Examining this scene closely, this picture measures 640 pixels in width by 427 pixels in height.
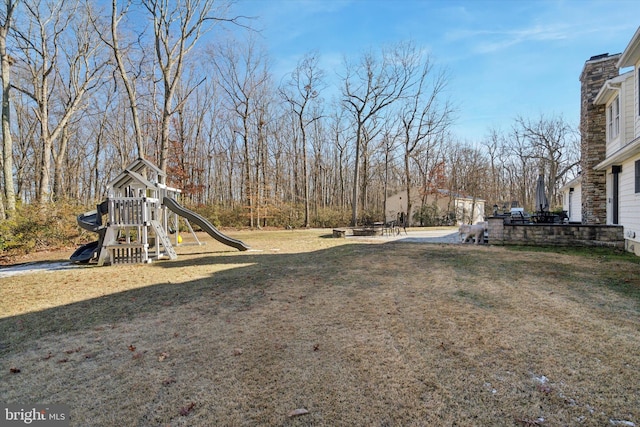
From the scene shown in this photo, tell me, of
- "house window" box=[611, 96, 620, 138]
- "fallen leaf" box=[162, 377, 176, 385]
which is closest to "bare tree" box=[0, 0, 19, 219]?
"fallen leaf" box=[162, 377, 176, 385]

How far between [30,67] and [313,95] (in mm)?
16689

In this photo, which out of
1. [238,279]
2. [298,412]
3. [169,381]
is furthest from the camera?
[238,279]

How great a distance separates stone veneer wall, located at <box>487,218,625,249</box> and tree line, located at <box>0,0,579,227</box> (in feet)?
42.0

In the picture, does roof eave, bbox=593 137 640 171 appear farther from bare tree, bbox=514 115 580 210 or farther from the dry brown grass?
bare tree, bbox=514 115 580 210

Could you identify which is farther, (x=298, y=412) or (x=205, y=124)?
(x=205, y=124)

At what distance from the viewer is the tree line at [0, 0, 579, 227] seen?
51.2ft

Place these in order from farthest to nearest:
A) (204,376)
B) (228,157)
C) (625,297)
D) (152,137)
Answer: (228,157) → (152,137) → (625,297) → (204,376)

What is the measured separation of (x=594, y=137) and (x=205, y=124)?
1052 inches

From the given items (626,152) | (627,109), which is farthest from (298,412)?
(627,109)

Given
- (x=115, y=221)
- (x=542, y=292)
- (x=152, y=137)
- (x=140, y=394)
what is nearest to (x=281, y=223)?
(x=152, y=137)

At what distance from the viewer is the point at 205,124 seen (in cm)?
2852

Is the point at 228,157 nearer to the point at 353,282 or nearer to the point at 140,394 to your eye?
→ the point at 353,282

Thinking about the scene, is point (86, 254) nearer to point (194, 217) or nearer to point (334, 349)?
point (194, 217)

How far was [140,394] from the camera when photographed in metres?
2.43
